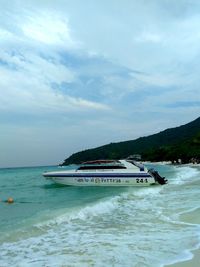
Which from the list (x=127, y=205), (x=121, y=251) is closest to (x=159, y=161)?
(x=127, y=205)

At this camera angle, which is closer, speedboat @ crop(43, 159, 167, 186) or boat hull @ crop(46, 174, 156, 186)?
boat hull @ crop(46, 174, 156, 186)

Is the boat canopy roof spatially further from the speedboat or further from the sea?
the sea

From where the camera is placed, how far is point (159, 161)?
6496 inches

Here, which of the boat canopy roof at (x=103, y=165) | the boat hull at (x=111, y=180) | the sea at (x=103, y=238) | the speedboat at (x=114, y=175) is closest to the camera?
the sea at (x=103, y=238)

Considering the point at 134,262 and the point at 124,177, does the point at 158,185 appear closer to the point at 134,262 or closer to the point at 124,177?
the point at 124,177

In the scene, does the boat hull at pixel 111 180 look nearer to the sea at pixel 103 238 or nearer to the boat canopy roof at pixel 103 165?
the boat canopy roof at pixel 103 165

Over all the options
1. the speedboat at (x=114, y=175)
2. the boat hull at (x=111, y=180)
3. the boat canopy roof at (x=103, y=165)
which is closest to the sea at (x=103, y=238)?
the boat hull at (x=111, y=180)

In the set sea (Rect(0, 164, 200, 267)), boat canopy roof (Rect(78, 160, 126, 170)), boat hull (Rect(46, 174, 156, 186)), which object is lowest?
sea (Rect(0, 164, 200, 267))

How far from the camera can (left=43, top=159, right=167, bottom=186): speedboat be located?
32.6m

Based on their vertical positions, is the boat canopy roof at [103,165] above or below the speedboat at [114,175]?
above

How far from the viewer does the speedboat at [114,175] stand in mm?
32597

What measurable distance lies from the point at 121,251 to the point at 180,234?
2327 mm

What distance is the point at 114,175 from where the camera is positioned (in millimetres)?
33094

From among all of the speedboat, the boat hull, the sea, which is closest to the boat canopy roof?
the speedboat
